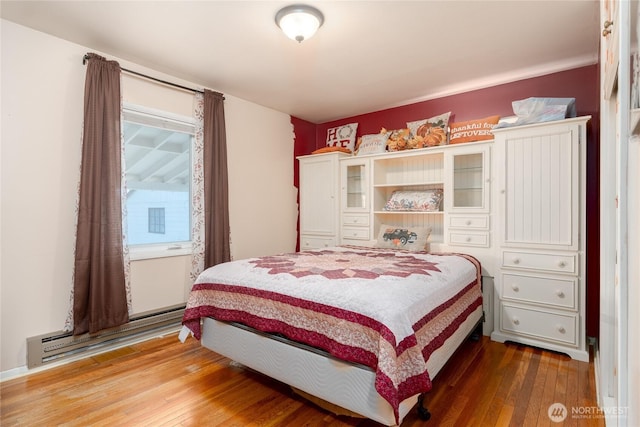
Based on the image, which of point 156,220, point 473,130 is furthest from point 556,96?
point 156,220

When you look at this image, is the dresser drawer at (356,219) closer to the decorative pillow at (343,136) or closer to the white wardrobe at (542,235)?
the decorative pillow at (343,136)

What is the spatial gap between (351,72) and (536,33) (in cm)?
144

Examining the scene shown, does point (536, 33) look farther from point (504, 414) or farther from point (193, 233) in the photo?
point (193, 233)

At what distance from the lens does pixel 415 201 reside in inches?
→ 139

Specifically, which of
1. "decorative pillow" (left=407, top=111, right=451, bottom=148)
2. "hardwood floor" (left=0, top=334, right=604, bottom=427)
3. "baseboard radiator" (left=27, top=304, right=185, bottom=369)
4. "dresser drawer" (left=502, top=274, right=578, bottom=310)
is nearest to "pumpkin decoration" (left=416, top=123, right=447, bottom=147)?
"decorative pillow" (left=407, top=111, right=451, bottom=148)

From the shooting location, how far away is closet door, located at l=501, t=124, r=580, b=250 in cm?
249

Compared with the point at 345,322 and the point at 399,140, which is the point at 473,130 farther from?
the point at 345,322

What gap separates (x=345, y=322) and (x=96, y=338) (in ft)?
7.27

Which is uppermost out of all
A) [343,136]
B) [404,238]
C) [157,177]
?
[343,136]

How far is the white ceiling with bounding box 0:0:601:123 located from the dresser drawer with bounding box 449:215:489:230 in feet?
4.42

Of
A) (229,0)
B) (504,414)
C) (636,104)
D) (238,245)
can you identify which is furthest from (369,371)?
(238,245)

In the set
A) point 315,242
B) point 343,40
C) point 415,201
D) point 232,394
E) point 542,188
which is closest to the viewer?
point 232,394

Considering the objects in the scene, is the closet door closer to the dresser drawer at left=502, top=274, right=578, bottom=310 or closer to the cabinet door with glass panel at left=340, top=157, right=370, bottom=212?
the dresser drawer at left=502, top=274, right=578, bottom=310

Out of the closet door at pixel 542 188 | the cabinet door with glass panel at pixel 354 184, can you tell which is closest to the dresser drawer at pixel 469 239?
the closet door at pixel 542 188
